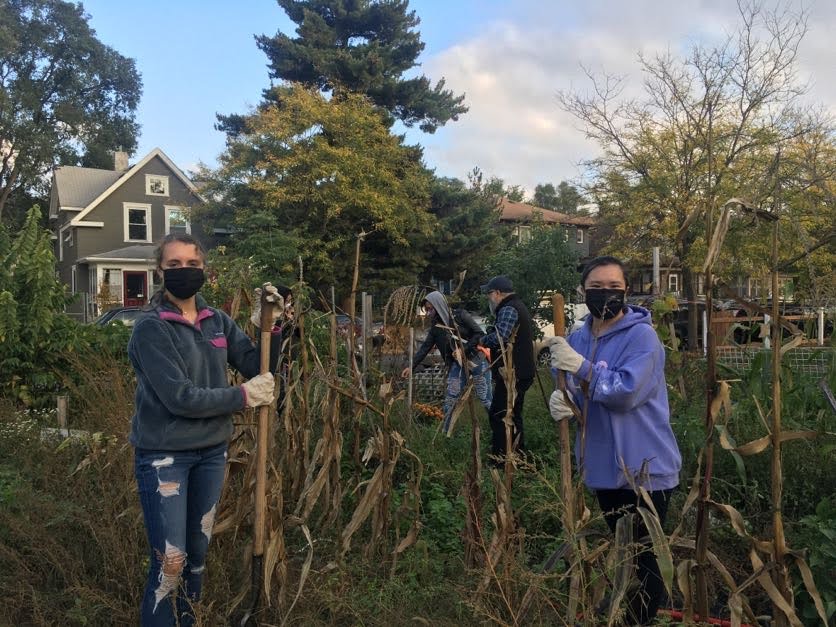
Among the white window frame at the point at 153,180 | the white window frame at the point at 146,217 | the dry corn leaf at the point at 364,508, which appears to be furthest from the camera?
the white window frame at the point at 153,180

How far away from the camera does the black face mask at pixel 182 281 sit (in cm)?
250

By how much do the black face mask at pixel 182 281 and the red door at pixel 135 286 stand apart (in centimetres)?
2905

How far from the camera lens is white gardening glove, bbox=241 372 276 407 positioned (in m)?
2.47

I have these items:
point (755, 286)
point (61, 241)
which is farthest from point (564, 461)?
point (61, 241)

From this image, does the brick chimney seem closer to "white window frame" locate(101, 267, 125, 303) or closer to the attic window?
the attic window

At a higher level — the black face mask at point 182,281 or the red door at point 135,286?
the red door at point 135,286

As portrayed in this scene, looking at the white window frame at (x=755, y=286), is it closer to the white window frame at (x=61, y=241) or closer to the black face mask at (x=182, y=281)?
the black face mask at (x=182, y=281)

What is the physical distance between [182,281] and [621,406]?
169 cm

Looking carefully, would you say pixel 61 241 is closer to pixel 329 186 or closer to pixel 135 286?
pixel 135 286

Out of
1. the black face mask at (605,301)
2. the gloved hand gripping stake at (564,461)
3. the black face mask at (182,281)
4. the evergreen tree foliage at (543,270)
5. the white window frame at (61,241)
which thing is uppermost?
the white window frame at (61,241)

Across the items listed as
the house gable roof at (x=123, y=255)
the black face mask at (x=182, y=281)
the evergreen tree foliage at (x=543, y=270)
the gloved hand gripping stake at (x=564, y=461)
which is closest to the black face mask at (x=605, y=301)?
the gloved hand gripping stake at (x=564, y=461)

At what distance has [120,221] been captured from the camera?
31.2m

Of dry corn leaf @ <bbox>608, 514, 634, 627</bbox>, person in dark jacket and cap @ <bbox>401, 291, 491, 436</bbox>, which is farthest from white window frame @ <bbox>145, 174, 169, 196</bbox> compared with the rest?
dry corn leaf @ <bbox>608, 514, 634, 627</bbox>

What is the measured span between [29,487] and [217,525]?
187 centimetres
